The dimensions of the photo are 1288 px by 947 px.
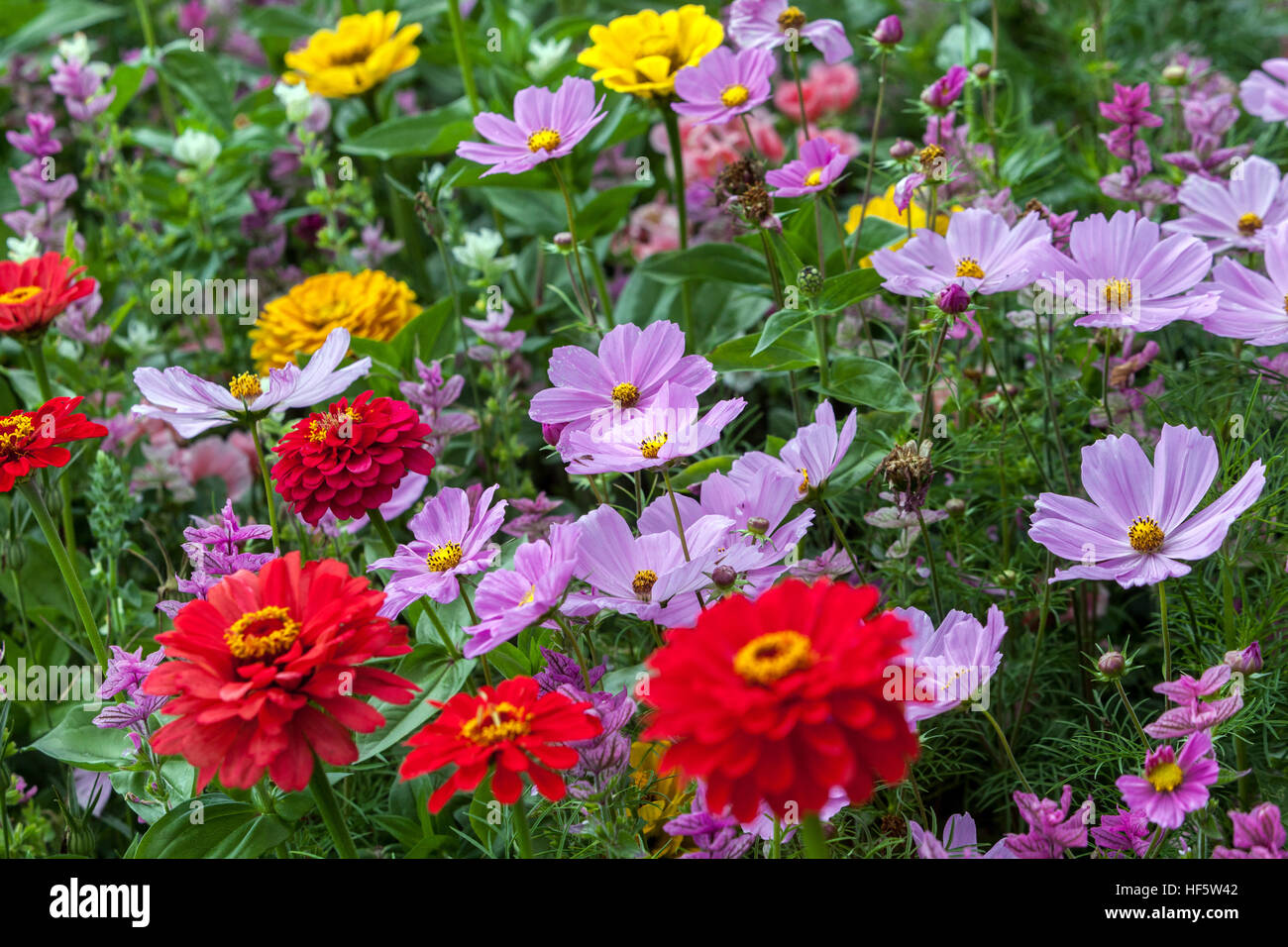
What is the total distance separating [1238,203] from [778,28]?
1.20 feet

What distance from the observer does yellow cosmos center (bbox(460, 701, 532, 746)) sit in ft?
1.66

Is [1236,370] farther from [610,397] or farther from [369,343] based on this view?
[369,343]

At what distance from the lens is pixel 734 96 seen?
84 cm

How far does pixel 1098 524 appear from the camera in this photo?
24.9 inches

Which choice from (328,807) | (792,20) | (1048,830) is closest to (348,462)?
(328,807)

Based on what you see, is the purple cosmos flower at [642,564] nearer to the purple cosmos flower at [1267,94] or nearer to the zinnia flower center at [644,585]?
the zinnia flower center at [644,585]

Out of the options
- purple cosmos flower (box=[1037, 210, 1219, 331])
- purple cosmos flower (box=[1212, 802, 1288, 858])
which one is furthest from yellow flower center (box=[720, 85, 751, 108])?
purple cosmos flower (box=[1212, 802, 1288, 858])

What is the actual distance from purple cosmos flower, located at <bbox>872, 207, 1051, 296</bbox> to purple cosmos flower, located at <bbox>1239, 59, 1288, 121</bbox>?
412 mm

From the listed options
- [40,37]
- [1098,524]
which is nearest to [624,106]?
[1098,524]

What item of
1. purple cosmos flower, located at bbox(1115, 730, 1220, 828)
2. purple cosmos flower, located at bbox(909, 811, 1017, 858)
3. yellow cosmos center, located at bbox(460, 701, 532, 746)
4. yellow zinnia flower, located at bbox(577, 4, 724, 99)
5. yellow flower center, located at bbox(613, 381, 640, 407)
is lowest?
purple cosmos flower, located at bbox(909, 811, 1017, 858)

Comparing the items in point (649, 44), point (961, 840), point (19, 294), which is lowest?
point (961, 840)

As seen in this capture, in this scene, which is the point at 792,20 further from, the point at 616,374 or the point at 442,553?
the point at 442,553

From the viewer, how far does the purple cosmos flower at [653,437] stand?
59 cm

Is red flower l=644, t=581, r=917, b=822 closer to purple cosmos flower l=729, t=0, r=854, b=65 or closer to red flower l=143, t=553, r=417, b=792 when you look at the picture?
red flower l=143, t=553, r=417, b=792
